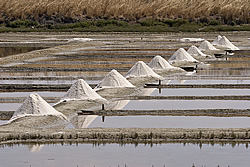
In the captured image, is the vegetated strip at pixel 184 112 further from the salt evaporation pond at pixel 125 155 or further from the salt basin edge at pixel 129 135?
the salt evaporation pond at pixel 125 155

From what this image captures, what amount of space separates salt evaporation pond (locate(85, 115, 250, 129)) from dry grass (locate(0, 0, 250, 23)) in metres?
39.7

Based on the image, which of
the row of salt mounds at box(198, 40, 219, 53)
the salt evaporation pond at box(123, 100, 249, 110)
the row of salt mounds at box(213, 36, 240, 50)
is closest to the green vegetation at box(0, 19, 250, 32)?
the row of salt mounds at box(213, 36, 240, 50)

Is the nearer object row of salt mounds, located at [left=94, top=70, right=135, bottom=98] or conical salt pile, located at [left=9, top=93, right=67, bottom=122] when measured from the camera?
conical salt pile, located at [left=9, top=93, right=67, bottom=122]

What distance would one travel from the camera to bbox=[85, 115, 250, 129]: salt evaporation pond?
1098 centimetres

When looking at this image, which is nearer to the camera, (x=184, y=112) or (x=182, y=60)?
(x=184, y=112)

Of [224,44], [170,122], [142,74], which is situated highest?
[224,44]

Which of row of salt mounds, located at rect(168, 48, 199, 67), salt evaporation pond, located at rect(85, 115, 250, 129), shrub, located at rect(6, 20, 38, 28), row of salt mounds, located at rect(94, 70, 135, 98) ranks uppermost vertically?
shrub, located at rect(6, 20, 38, 28)

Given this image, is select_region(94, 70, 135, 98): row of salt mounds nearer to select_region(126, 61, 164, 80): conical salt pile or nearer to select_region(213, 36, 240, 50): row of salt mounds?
select_region(126, 61, 164, 80): conical salt pile

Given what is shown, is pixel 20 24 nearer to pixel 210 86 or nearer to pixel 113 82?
pixel 210 86

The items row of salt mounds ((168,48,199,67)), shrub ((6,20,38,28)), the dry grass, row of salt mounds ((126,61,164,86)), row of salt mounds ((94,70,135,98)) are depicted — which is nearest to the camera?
row of salt mounds ((94,70,135,98))

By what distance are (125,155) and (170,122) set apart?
2835 mm

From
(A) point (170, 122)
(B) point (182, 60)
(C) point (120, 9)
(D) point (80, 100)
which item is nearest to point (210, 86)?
(D) point (80, 100)

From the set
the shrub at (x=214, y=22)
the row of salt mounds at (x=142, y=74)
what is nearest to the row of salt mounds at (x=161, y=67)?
the row of salt mounds at (x=142, y=74)

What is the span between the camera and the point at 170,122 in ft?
37.4
